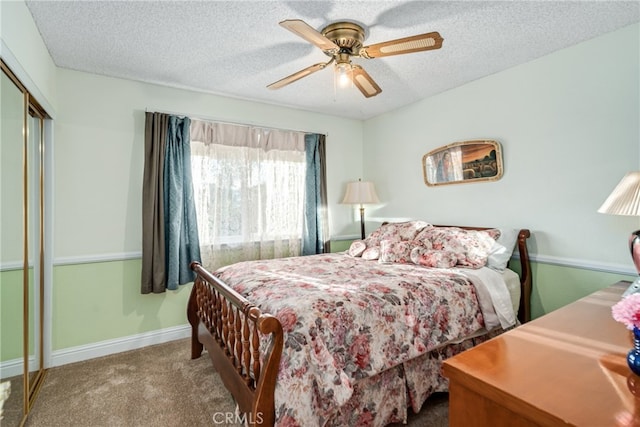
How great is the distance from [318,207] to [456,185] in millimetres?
1553

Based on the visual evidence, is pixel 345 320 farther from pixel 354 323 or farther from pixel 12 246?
pixel 12 246

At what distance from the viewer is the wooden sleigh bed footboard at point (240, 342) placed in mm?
1394

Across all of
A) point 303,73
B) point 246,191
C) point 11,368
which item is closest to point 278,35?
point 303,73

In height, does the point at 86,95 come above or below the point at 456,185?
above

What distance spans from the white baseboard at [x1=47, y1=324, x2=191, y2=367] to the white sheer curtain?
2.33 feet

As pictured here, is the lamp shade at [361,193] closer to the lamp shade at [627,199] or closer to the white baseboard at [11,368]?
the lamp shade at [627,199]

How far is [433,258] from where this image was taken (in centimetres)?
257

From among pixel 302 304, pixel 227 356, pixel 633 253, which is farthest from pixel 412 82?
pixel 227 356

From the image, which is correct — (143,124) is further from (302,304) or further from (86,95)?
(302,304)

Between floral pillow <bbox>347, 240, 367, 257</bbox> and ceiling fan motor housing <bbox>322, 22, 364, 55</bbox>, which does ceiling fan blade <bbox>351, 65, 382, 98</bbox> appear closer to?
ceiling fan motor housing <bbox>322, 22, 364, 55</bbox>

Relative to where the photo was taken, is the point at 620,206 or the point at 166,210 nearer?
the point at 620,206

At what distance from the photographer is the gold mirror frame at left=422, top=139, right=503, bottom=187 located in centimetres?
289

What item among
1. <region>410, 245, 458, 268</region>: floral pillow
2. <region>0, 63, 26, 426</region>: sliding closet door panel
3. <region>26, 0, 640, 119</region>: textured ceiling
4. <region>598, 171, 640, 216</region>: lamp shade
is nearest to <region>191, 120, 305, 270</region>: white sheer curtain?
<region>26, 0, 640, 119</region>: textured ceiling

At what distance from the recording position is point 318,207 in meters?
3.87
